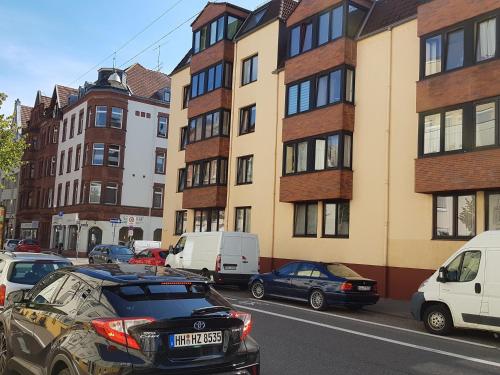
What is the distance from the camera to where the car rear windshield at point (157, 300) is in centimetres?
448

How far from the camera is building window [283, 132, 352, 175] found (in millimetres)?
20906

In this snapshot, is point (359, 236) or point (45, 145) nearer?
point (359, 236)

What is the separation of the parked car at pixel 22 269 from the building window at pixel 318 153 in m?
13.2

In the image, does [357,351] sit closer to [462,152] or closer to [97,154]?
[462,152]

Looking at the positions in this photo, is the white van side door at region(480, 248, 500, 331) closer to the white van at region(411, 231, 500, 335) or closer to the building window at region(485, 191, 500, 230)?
the white van at region(411, 231, 500, 335)

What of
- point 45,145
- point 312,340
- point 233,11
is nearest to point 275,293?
point 312,340

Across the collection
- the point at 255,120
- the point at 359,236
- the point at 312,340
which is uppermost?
the point at 255,120

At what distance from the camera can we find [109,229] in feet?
150

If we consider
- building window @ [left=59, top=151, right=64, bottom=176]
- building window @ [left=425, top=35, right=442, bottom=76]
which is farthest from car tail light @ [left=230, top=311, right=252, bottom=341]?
building window @ [left=59, top=151, right=64, bottom=176]

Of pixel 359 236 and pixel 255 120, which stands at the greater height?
pixel 255 120

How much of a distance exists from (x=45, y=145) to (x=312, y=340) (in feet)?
185

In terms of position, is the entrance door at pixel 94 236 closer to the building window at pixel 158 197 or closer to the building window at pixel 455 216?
the building window at pixel 158 197

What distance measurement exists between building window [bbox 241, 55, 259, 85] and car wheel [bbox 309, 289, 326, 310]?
48.6ft

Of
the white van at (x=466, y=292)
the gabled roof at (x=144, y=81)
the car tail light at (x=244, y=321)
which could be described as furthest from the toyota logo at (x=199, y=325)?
the gabled roof at (x=144, y=81)
